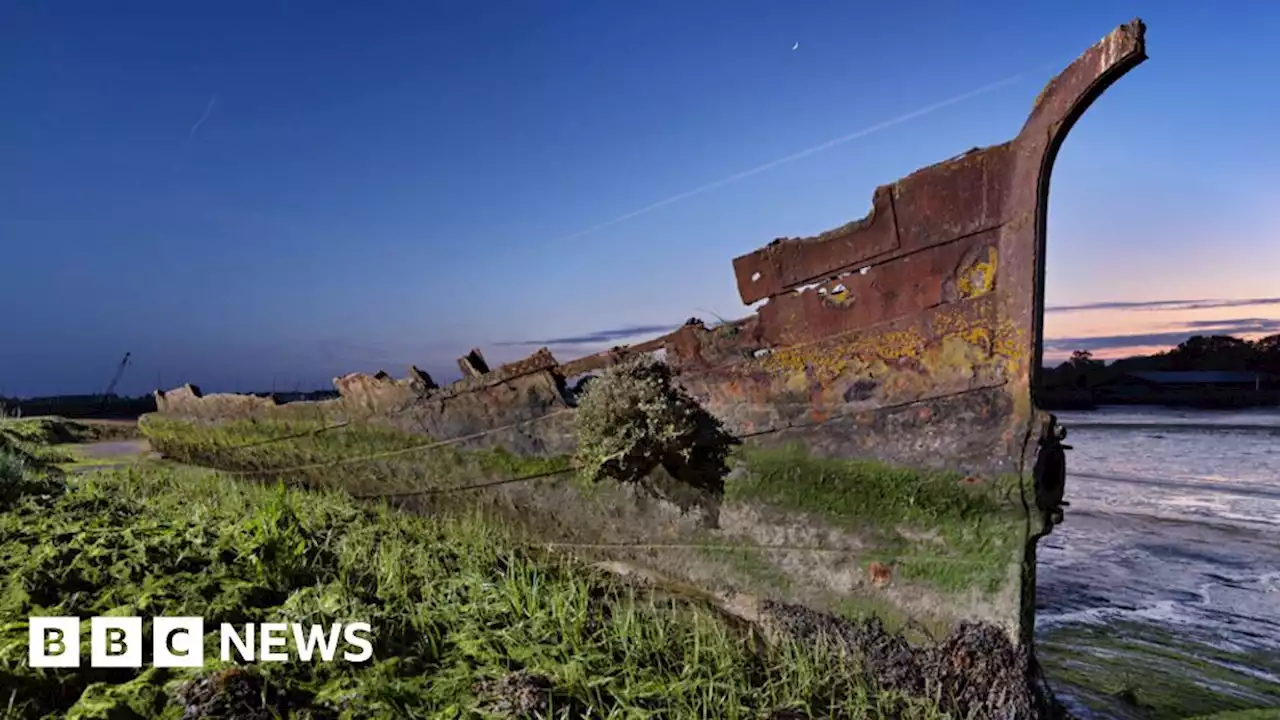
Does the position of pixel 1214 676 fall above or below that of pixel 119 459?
below

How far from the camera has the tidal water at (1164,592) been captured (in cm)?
440

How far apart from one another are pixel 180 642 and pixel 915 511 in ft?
11.3

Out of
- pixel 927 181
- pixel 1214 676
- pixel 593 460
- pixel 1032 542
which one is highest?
pixel 927 181

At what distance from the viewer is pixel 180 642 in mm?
3006

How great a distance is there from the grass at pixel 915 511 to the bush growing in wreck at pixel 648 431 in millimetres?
348

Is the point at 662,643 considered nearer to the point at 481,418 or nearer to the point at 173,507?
the point at 481,418

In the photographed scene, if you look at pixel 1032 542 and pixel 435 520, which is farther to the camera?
pixel 435 520

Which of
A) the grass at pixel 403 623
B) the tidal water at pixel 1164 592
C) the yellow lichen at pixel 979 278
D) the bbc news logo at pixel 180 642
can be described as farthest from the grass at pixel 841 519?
the bbc news logo at pixel 180 642

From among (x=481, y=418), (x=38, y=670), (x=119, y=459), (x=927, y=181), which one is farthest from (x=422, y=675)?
(x=119, y=459)

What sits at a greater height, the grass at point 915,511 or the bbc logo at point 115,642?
the grass at point 915,511

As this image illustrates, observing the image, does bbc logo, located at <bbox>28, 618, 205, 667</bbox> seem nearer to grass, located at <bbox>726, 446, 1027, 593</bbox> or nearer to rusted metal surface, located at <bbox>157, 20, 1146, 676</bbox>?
rusted metal surface, located at <bbox>157, 20, 1146, 676</bbox>

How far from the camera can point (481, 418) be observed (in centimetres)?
555

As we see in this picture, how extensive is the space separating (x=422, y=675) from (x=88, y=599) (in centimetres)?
171

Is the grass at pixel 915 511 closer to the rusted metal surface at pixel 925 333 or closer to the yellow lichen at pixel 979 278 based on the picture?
the rusted metal surface at pixel 925 333
